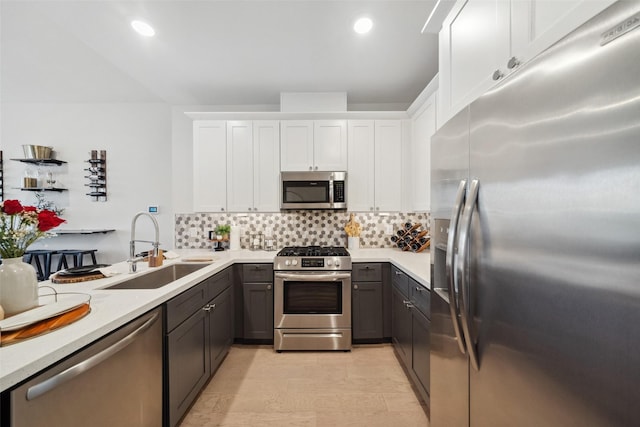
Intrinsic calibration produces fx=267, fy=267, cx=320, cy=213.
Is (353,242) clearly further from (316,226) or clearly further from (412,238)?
(412,238)

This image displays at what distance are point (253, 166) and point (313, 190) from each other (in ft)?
2.49

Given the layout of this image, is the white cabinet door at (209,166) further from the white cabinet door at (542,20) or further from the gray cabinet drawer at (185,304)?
the white cabinet door at (542,20)

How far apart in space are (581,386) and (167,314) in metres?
1.72

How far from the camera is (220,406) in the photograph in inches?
74.0

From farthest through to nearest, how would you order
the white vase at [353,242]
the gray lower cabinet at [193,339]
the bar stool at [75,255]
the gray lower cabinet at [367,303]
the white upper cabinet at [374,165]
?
the bar stool at [75,255] < the white vase at [353,242] < the white upper cabinet at [374,165] < the gray lower cabinet at [367,303] < the gray lower cabinet at [193,339]

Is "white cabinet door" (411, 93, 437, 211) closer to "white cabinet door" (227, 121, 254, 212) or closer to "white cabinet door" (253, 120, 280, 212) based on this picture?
"white cabinet door" (253, 120, 280, 212)

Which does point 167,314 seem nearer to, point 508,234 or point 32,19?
point 508,234

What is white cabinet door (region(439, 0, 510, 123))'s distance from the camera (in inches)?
39.8

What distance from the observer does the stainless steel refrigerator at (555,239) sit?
19.7 inches

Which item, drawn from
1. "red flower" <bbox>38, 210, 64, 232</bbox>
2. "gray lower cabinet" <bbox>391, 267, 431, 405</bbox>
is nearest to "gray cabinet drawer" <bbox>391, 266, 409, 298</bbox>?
"gray lower cabinet" <bbox>391, 267, 431, 405</bbox>

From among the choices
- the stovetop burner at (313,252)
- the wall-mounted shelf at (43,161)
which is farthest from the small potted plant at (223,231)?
the wall-mounted shelf at (43,161)

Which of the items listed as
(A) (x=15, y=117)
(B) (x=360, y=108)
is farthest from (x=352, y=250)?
(A) (x=15, y=117)

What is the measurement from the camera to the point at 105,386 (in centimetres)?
107

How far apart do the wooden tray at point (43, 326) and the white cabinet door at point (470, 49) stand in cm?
188
